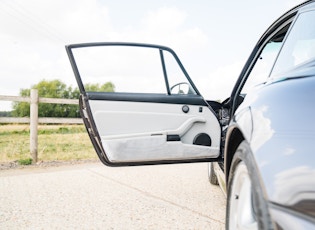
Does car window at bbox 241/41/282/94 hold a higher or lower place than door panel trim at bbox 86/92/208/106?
higher

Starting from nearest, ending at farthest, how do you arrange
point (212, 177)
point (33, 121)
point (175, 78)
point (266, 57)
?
point (266, 57) → point (175, 78) → point (212, 177) → point (33, 121)

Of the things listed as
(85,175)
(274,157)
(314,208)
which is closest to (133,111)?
(274,157)

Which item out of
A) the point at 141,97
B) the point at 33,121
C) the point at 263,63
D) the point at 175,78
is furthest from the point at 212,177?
the point at 33,121

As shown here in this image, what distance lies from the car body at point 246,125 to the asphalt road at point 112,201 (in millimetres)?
608

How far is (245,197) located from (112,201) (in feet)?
7.60

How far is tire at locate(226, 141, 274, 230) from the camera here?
122 cm

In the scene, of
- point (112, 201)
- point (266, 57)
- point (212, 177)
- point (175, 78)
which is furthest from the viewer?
point (212, 177)

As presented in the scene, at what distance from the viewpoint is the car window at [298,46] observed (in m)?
1.50

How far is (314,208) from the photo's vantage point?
3.21ft

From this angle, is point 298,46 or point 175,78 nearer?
point 298,46

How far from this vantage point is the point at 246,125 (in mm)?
1581

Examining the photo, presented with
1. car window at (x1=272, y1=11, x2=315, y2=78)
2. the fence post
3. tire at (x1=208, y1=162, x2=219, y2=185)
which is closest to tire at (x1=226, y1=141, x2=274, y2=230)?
car window at (x1=272, y1=11, x2=315, y2=78)

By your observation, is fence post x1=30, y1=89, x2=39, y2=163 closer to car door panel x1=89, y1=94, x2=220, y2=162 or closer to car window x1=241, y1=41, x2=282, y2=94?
car door panel x1=89, y1=94, x2=220, y2=162

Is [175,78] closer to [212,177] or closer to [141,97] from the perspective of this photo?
[141,97]
